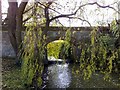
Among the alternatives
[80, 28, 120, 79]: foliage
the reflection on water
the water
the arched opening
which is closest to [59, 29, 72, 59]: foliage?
the arched opening

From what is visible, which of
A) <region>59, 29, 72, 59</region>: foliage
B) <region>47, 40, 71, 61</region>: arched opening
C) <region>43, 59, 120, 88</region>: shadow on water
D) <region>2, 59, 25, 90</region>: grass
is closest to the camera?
<region>59, 29, 72, 59</region>: foliage

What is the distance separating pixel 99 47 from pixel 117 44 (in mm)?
236

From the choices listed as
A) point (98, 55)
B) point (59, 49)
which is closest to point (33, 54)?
point (59, 49)

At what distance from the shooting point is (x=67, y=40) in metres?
2.30

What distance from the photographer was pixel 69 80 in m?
3.45

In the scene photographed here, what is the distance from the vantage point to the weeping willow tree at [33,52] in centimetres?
218

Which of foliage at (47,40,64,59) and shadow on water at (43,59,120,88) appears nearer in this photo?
foliage at (47,40,64,59)

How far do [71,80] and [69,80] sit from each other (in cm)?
4

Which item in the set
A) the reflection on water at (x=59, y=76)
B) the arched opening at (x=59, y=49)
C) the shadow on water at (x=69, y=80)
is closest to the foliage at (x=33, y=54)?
the arched opening at (x=59, y=49)

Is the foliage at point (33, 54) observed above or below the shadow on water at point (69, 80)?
above

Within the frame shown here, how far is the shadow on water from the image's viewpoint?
3205 millimetres

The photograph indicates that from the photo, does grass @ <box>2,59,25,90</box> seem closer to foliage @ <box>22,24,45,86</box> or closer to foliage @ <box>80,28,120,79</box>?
foliage @ <box>22,24,45,86</box>

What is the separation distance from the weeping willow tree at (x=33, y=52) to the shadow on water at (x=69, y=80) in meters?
0.71

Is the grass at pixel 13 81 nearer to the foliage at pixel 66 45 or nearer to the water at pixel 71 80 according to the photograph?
the water at pixel 71 80
